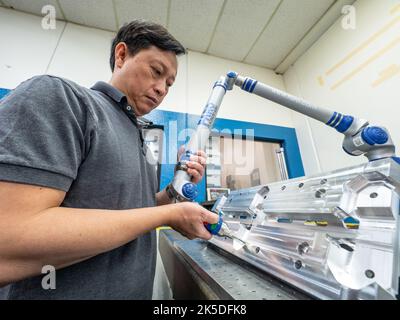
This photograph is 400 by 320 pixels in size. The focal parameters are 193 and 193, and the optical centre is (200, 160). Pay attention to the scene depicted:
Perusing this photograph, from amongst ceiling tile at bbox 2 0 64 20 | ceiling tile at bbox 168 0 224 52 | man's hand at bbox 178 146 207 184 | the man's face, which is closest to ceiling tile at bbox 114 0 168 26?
ceiling tile at bbox 168 0 224 52

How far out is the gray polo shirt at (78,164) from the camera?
326 mm

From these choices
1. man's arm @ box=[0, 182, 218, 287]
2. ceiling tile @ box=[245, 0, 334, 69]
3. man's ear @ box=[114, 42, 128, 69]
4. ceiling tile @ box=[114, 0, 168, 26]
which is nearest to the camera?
man's arm @ box=[0, 182, 218, 287]

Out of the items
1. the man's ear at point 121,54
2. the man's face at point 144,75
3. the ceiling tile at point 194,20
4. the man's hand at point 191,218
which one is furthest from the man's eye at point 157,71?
the ceiling tile at point 194,20

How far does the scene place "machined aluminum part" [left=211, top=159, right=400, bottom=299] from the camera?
0.98 ft

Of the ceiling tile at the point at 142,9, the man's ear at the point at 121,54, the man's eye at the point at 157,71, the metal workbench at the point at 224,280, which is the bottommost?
the metal workbench at the point at 224,280

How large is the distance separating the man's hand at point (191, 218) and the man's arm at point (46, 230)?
8 cm

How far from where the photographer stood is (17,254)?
303 millimetres

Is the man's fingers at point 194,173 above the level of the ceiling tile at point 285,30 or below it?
below

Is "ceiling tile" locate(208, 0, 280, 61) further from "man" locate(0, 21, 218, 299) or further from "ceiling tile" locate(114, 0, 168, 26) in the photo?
"man" locate(0, 21, 218, 299)

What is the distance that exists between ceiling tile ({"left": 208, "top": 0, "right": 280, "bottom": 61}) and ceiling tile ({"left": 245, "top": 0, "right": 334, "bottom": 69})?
0.30 feet

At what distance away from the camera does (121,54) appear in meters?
0.73

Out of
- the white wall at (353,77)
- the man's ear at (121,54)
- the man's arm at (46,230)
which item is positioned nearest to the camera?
the man's arm at (46,230)

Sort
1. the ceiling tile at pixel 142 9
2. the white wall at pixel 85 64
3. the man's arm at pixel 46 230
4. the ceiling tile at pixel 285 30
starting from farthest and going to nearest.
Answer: the ceiling tile at pixel 285 30 < the ceiling tile at pixel 142 9 < the white wall at pixel 85 64 < the man's arm at pixel 46 230

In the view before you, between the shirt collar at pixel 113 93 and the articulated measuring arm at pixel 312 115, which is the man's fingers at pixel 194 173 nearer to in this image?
the articulated measuring arm at pixel 312 115
